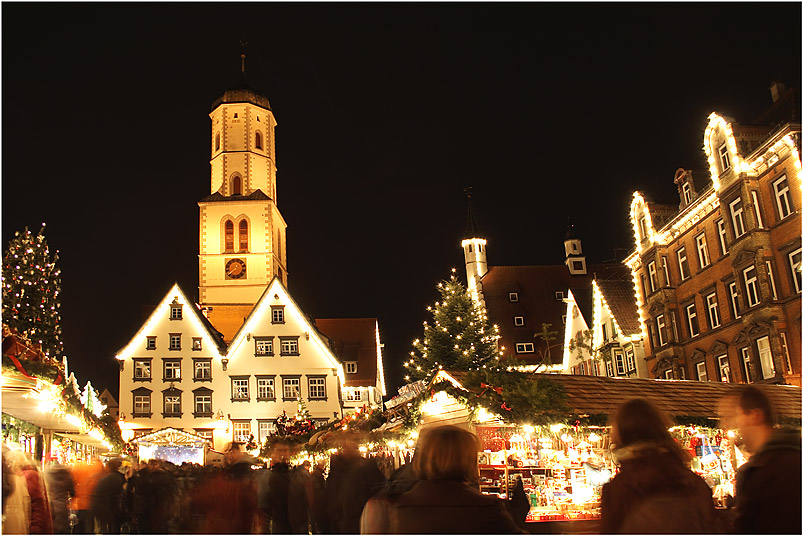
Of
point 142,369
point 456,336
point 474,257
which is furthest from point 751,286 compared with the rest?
point 474,257

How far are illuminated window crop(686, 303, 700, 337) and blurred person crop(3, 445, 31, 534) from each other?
3001 centimetres

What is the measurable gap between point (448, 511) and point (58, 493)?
9.19 m

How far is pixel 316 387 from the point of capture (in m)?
44.7

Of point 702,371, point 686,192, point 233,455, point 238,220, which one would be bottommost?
point 233,455

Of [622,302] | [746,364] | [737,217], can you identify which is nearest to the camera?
[737,217]

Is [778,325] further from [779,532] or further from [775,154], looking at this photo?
[779,532]

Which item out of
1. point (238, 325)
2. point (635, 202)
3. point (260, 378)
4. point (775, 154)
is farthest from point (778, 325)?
point (238, 325)

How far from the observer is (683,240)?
33062 mm

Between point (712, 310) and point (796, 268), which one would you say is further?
point (712, 310)

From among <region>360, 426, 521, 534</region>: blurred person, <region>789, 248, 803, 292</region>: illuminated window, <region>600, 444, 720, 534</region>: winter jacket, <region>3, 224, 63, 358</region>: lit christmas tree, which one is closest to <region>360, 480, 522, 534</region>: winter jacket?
<region>360, 426, 521, 534</region>: blurred person

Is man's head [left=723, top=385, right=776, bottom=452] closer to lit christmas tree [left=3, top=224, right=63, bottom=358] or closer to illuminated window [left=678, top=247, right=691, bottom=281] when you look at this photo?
Answer: lit christmas tree [left=3, top=224, right=63, bottom=358]

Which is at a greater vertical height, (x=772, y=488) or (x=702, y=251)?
(x=702, y=251)

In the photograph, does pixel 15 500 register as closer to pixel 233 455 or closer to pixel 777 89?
pixel 233 455

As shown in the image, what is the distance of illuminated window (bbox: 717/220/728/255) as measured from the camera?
29500 millimetres
